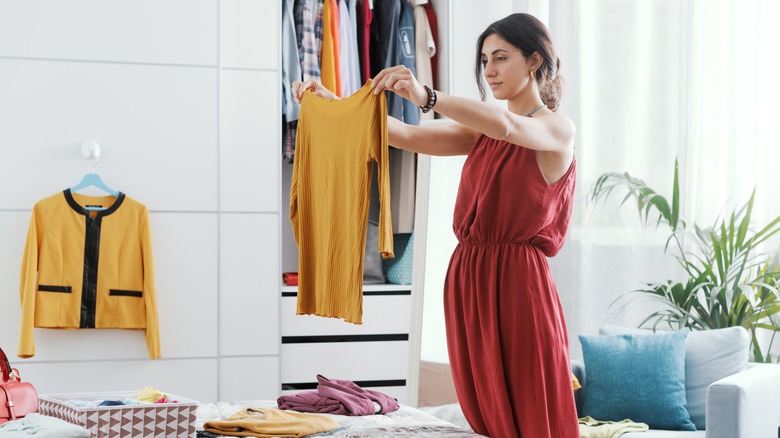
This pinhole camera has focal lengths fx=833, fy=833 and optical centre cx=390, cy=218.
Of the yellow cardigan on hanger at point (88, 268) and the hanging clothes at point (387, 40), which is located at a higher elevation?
A: the hanging clothes at point (387, 40)

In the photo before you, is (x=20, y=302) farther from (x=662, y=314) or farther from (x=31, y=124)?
(x=662, y=314)

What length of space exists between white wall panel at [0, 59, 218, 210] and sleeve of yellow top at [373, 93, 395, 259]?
1.83 meters

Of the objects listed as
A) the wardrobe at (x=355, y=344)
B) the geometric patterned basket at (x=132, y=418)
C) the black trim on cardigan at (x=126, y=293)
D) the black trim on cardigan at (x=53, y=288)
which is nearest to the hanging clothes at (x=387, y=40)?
the wardrobe at (x=355, y=344)

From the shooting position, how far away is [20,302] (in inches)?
131

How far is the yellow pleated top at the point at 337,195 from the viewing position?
A: 1.88 m

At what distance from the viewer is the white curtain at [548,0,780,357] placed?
3596mm

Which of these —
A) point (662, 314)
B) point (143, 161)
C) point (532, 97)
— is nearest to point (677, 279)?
point (662, 314)

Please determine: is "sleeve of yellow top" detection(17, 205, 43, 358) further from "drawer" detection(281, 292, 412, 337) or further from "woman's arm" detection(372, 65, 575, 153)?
"woman's arm" detection(372, 65, 575, 153)

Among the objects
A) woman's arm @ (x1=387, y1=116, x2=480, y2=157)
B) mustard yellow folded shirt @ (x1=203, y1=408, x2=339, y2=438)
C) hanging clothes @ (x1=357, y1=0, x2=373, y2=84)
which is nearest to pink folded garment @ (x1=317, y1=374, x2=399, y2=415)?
mustard yellow folded shirt @ (x1=203, y1=408, x2=339, y2=438)

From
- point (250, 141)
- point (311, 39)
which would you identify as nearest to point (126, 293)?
point (250, 141)

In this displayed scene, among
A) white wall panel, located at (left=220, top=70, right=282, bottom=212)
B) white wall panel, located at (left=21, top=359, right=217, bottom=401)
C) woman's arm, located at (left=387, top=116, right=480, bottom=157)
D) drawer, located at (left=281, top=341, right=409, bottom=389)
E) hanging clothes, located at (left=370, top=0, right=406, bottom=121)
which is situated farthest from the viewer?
hanging clothes, located at (left=370, top=0, right=406, bottom=121)

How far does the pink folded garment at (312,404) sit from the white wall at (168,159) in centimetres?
169

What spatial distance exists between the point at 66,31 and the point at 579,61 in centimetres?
225

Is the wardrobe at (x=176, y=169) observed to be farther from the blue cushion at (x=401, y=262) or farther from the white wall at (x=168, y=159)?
the blue cushion at (x=401, y=262)
